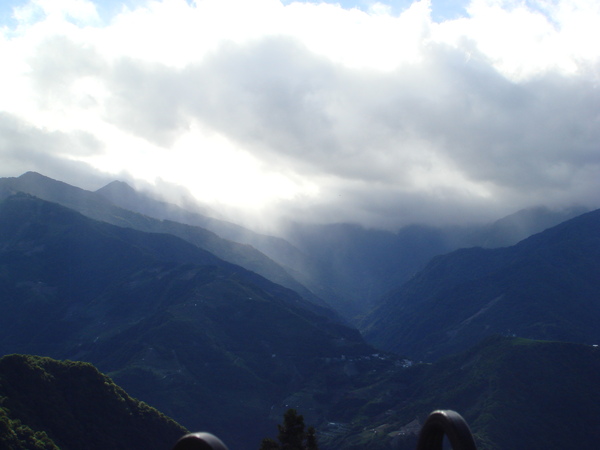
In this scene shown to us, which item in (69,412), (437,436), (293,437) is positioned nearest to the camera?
(437,436)

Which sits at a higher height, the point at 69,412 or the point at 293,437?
the point at 293,437

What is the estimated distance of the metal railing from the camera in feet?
40.0

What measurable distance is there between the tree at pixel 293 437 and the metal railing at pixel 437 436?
3903cm

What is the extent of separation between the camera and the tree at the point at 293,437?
167 feet

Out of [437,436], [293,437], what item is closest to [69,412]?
[293,437]

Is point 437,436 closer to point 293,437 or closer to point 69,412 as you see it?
point 293,437

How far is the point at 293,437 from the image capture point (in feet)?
168

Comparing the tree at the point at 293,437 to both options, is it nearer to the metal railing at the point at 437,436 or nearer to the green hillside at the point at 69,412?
the metal railing at the point at 437,436

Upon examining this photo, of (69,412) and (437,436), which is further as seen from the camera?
(69,412)

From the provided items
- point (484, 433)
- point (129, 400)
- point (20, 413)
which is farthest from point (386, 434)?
point (20, 413)

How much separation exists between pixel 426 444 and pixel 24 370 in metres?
100

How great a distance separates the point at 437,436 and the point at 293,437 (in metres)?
39.9

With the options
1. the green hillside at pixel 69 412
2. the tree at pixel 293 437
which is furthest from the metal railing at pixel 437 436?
the green hillside at pixel 69 412

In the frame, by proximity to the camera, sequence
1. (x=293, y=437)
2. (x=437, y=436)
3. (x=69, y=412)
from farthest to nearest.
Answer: (x=69, y=412) → (x=293, y=437) → (x=437, y=436)
